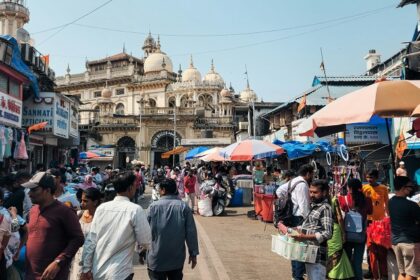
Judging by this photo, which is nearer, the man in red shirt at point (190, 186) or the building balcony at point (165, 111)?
the man in red shirt at point (190, 186)

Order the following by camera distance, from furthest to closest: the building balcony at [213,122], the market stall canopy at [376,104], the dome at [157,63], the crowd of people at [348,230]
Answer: the dome at [157,63] < the building balcony at [213,122] < the market stall canopy at [376,104] < the crowd of people at [348,230]

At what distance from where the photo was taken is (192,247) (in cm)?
423

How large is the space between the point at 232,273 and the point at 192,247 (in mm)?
2643

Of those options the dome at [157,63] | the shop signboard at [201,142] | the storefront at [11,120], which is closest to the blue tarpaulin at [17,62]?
the storefront at [11,120]

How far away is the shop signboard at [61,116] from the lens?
16.6m

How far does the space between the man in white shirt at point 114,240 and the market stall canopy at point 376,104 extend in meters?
2.86

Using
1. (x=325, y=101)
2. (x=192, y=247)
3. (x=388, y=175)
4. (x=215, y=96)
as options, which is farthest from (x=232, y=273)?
(x=215, y=96)

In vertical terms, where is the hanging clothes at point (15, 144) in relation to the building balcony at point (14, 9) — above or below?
below

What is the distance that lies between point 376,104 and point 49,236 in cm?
387

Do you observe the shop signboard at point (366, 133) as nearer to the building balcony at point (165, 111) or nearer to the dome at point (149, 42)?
the building balcony at point (165, 111)

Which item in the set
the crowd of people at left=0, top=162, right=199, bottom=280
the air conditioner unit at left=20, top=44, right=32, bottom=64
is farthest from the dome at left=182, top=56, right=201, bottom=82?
the crowd of people at left=0, top=162, right=199, bottom=280

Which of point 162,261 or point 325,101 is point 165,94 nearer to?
point 325,101

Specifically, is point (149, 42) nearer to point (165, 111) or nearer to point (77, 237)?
point (165, 111)

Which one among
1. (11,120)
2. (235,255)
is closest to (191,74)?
(11,120)
